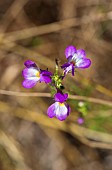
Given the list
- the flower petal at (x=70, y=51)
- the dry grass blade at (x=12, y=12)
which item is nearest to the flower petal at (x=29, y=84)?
the flower petal at (x=70, y=51)

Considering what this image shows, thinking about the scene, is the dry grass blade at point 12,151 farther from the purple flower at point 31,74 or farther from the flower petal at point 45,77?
the flower petal at point 45,77

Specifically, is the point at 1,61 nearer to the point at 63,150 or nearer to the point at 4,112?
the point at 4,112

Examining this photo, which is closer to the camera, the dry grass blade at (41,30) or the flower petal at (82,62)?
the flower petal at (82,62)

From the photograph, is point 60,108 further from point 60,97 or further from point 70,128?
point 70,128

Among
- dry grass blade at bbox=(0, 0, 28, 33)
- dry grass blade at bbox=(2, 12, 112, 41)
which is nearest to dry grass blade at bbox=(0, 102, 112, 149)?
dry grass blade at bbox=(2, 12, 112, 41)

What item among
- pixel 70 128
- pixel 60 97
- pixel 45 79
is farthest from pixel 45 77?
pixel 70 128

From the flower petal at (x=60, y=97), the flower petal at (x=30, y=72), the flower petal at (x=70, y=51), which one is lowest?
the flower petal at (x=60, y=97)

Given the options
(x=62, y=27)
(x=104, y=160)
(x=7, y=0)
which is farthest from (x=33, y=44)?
(x=104, y=160)

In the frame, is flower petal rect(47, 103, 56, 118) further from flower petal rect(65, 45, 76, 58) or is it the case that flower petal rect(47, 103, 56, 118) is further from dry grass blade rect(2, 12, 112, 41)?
dry grass blade rect(2, 12, 112, 41)
